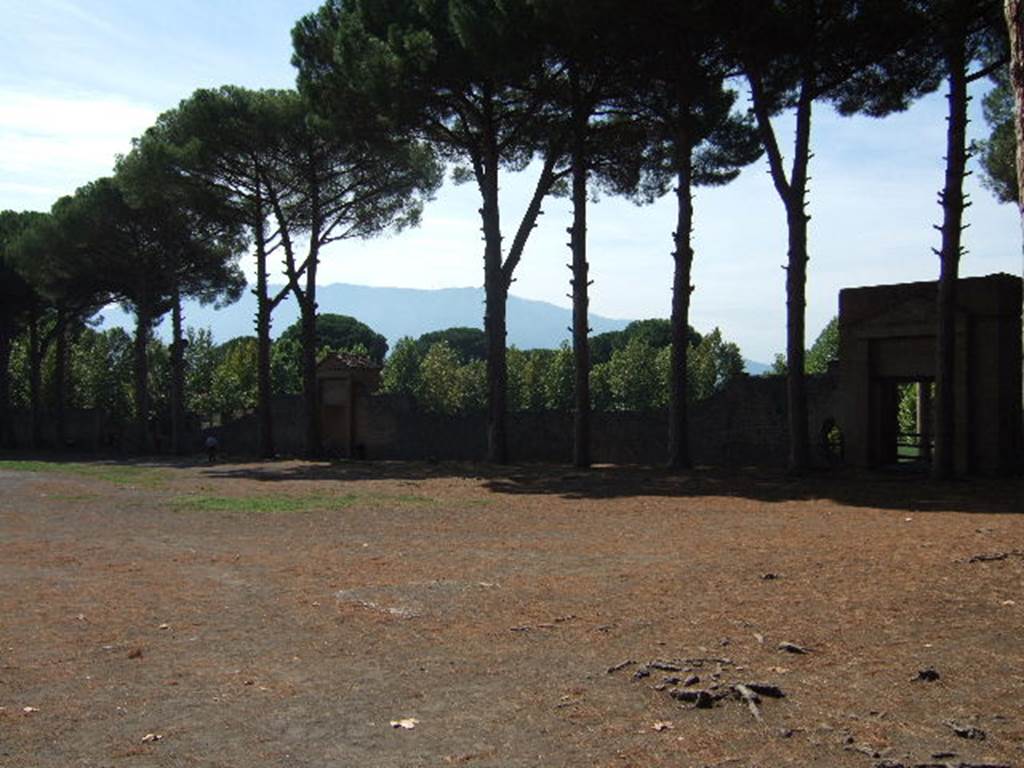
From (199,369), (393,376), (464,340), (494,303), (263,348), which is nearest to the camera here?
(494,303)

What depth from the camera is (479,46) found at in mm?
20688

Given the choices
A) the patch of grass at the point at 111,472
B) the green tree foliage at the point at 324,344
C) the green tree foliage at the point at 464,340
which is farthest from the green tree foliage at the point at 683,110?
the green tree foliage at the point at 464,340

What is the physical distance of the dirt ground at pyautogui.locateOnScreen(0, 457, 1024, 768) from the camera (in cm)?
427

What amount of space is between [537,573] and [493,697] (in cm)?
372

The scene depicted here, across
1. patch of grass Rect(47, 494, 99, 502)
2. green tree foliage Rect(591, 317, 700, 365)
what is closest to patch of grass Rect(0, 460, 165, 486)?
patch of grass Rect(47, 494, 99, 502)

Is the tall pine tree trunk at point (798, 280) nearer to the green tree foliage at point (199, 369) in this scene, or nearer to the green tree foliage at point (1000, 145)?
the green tree foliage at point (1000, 145)

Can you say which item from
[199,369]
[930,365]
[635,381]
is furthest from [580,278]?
[199,369]

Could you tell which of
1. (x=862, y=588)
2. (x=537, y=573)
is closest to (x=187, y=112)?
(x=537, y=573)

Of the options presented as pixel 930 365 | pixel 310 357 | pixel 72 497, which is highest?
pixel 310 357

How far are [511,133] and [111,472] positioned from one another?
12562 mm

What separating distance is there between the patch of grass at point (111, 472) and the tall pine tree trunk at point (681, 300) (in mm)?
10569

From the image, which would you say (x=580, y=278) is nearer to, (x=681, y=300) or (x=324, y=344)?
(x=681, y=300)

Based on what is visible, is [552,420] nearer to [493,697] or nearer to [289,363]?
[493,697]

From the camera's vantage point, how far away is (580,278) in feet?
75.6
